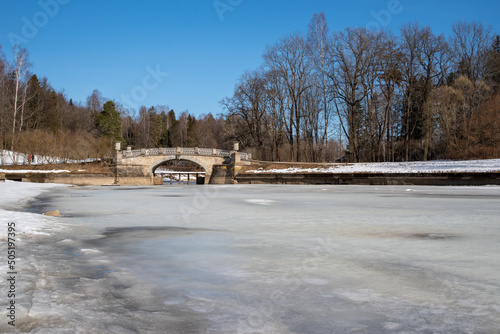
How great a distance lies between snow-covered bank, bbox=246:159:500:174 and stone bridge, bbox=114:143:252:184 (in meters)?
5.83

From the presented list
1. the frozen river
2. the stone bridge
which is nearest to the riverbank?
the stone bridge

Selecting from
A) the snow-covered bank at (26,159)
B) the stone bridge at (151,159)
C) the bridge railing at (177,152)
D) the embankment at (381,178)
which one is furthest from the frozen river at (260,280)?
the snow-covered bank at (26,159)

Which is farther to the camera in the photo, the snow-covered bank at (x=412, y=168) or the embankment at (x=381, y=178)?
the snow-covered bank at (x=412, y=168)

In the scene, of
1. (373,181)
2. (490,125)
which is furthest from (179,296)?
(490,125)

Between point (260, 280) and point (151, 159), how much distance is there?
125ft

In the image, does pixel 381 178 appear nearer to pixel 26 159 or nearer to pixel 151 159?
pixel 151 159

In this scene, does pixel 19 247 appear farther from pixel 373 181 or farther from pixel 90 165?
pixel 90 165

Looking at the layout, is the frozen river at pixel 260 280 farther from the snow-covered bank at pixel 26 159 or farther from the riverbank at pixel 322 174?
the snow-covered bank at pixel 26 159

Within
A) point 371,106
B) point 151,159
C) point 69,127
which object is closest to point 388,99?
point 371,106

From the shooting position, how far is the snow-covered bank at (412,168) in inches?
897

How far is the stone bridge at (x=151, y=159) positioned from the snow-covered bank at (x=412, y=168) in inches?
229

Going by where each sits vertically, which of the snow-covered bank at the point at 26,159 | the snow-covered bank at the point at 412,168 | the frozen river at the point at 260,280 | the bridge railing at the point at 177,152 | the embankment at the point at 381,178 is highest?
the bridge railing at the point at 177,152

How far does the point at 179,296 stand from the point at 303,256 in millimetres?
1671

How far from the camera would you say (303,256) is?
13.1 feet
